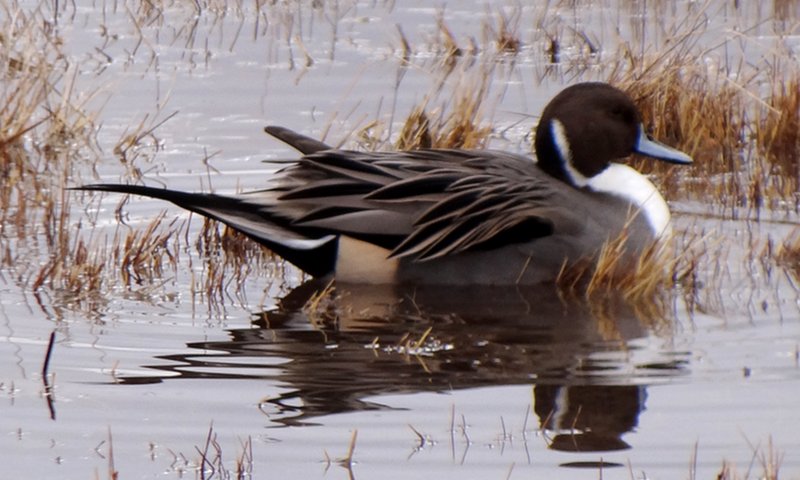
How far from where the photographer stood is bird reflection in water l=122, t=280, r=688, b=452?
4.77 metres

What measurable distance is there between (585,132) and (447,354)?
169 centimetres

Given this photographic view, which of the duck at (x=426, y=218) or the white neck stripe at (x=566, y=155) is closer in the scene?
the duck at (x=426, y=218)

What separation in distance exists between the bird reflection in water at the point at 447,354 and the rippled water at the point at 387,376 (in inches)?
0.4

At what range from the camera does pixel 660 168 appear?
823cm

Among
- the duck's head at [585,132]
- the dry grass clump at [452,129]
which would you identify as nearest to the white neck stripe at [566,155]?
the duck's head at [585,132]

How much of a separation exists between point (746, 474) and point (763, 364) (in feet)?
3.84

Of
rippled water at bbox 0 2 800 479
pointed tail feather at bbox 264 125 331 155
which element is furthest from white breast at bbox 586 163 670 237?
pointed tail feather at bbox 264 125 331 155

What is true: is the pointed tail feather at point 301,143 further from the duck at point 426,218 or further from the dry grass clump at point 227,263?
the dry grass clump at point 227,263

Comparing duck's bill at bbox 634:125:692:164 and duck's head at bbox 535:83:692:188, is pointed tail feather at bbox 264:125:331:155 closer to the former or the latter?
duck's head at bbox 535:83:692:188

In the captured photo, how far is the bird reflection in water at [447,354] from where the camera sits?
477cm

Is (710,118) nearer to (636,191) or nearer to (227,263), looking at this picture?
(636,191)

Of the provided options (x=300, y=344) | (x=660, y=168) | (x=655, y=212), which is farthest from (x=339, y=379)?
(x=660, y=168)

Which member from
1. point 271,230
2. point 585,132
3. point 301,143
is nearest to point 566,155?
point 585,132

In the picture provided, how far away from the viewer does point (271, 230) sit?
6293 millimetres
